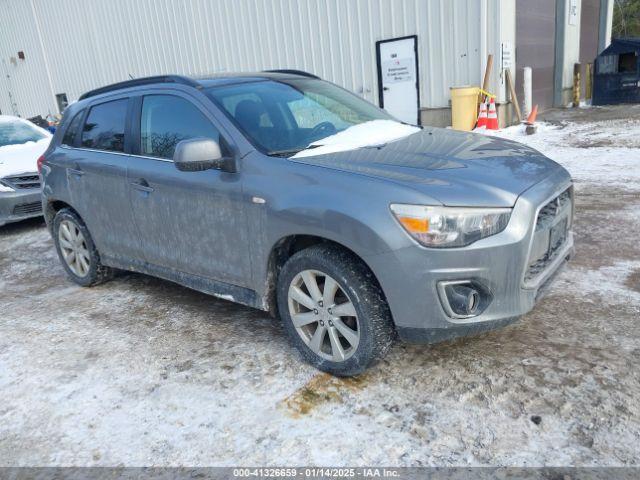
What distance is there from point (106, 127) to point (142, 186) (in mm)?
833

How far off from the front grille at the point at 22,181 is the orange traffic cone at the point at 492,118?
8410 millimetres

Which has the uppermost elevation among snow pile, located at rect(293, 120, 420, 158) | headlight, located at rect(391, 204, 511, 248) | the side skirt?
snow pile, located at rect(293, 120, 420, 158)

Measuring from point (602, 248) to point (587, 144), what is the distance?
18.8ft

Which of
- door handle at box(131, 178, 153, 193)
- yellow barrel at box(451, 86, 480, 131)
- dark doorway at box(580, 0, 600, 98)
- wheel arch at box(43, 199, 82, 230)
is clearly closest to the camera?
door handle at box(131, 178, 153, 193)

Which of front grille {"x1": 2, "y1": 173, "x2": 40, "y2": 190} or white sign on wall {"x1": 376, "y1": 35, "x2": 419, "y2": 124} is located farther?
white sign on wall {"x1": 376, "y1": 35, "x2": 419, "y2": 124}

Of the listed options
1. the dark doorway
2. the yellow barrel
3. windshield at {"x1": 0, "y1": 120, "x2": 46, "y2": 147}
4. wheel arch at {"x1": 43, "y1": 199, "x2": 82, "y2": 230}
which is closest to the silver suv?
wheel arch at {"x1": 43, "y1": 199, "x2": 82, "y2": 230}

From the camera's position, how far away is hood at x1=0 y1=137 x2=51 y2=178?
24.1 ft

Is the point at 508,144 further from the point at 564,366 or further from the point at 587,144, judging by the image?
the point at 587,144

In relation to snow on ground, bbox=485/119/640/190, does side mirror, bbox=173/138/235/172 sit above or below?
above

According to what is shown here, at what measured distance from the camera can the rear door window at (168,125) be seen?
3.57 meters

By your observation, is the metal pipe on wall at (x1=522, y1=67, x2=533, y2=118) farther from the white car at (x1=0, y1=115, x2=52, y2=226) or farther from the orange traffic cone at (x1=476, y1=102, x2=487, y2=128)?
the white car at (x1=0, y1=115, x2=52, y2=226)

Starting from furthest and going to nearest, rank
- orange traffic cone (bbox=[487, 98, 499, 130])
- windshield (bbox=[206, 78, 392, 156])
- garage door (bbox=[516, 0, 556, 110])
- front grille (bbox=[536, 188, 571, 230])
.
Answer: garage door (bbox=[516, 0, 556, 110]) < orange traffic cone (bbox=[487, 98, 499, 130]) < windshield (bbox=[206, 78, 392, 156]) < front grille (bbox=[536, 188, 571, 230])

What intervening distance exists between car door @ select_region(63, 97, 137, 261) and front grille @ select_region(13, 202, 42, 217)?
10.0 ft

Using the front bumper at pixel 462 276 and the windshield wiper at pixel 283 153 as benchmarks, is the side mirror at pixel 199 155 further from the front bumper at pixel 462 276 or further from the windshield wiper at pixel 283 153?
the front bumper at pixel 462 276
